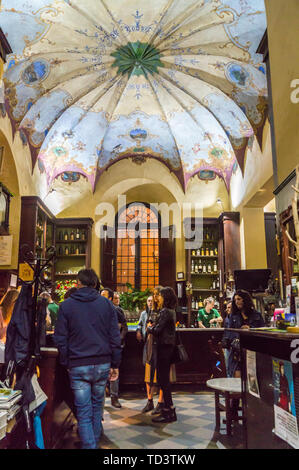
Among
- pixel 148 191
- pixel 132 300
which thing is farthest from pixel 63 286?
pixel 148 191

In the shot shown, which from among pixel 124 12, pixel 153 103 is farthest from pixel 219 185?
pixel 124 12

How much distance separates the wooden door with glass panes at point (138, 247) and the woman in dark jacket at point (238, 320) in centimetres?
663

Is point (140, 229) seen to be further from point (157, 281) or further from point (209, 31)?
point (209, 31)

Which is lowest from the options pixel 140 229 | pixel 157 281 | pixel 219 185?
pixel 157 281

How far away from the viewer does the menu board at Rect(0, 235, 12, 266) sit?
25.5 feet

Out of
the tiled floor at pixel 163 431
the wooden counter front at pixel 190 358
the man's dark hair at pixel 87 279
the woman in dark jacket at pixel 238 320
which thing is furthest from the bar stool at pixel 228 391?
the wooden counter front at pixel 190 358

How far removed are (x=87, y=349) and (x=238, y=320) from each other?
8.18 feet

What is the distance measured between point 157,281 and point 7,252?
499 cm

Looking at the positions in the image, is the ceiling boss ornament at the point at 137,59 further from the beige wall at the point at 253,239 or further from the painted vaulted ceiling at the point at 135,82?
the beige wall at the point at 253,239

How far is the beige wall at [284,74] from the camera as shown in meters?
4.64
